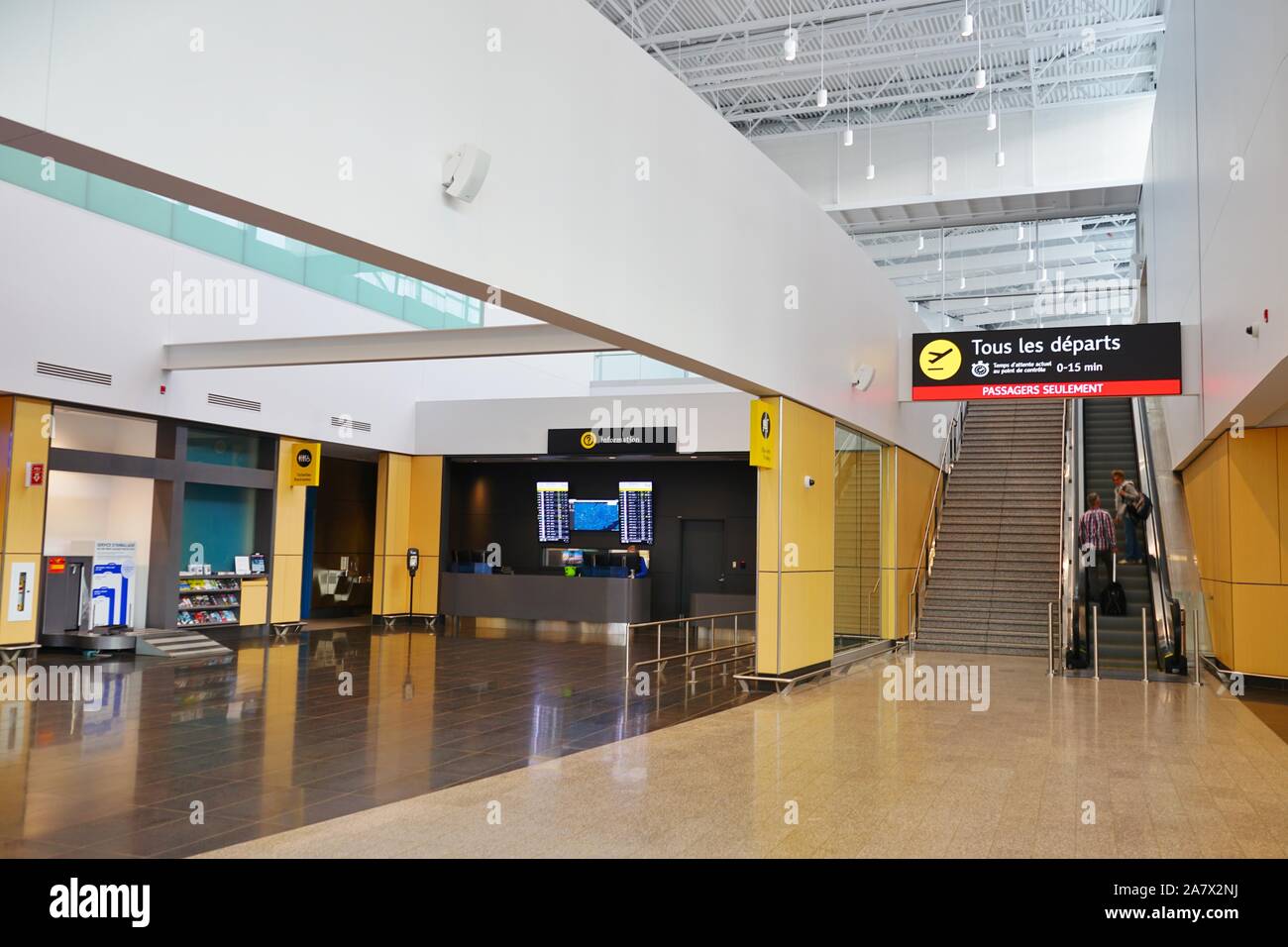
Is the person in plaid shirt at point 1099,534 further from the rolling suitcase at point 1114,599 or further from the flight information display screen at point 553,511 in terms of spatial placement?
the flight information display screen at point 553,511

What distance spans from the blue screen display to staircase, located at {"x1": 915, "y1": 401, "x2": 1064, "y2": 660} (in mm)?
5861

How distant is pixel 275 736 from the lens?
734cm

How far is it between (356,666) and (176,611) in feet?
12.2

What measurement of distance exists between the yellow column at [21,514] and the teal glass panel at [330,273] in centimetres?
481

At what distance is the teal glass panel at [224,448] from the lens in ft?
46.8

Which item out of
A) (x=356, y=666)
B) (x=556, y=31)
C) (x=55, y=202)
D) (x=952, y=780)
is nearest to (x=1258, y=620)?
(x=952, y=780)

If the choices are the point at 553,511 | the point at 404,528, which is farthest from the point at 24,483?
the point at 553,511

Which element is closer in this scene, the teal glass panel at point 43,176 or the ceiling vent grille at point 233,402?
the teal glass panel at point 43,176

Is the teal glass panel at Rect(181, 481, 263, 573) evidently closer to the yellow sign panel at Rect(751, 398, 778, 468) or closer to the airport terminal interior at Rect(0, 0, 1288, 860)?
the airport terminal interior at Rect(0, 0, 1288, 860)

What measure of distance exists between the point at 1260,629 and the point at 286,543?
517 inches

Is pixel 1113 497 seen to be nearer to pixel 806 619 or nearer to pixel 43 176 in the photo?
pixel 806 619

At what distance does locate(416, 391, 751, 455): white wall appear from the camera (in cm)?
1599

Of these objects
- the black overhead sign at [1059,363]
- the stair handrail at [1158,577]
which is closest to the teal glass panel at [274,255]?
the black overhead sign at [1059,363]
